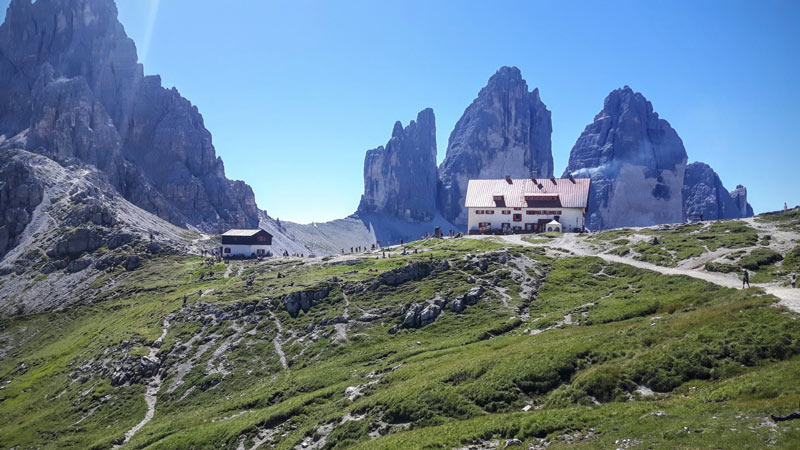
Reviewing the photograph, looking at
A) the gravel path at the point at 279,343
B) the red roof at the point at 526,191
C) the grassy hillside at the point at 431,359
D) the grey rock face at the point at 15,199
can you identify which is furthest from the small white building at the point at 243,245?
the grey rock face at the point at 15,199

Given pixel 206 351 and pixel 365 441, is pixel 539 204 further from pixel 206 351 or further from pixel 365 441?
pixel 365 441

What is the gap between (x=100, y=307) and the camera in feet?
394

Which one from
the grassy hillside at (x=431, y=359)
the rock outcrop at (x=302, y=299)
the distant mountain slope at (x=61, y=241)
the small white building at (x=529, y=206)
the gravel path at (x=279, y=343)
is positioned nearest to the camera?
the grassy hillside at (x=431, y=359)

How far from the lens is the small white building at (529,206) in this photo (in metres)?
128

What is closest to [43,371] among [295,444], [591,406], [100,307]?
[100,307]

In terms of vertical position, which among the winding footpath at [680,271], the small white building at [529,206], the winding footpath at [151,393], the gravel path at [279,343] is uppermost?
the small white building at [529,206]

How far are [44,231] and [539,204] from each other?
17617 cm

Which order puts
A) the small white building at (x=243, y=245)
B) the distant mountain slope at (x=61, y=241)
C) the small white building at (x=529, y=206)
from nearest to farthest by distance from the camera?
the small white building at (x=529, y=206), the distant mountain slope at (x=61, y=241), the small white building at (x=243, y=245)

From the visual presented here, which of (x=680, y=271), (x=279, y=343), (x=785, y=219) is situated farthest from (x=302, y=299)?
(x=785, y=219)

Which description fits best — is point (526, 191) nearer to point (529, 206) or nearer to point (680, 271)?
point (529, 206)

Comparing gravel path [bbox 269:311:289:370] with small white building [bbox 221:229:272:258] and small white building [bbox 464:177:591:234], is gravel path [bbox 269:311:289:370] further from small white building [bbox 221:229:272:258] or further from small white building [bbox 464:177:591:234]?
small white building [bbox 221:229:272:258]

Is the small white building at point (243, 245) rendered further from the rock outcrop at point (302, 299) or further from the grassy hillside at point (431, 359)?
the rock outcrop at point (302, 299)

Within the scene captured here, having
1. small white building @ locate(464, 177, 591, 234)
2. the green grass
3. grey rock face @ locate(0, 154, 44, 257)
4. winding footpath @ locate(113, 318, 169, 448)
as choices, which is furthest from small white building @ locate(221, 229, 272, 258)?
the green grass

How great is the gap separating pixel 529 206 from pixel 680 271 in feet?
226
